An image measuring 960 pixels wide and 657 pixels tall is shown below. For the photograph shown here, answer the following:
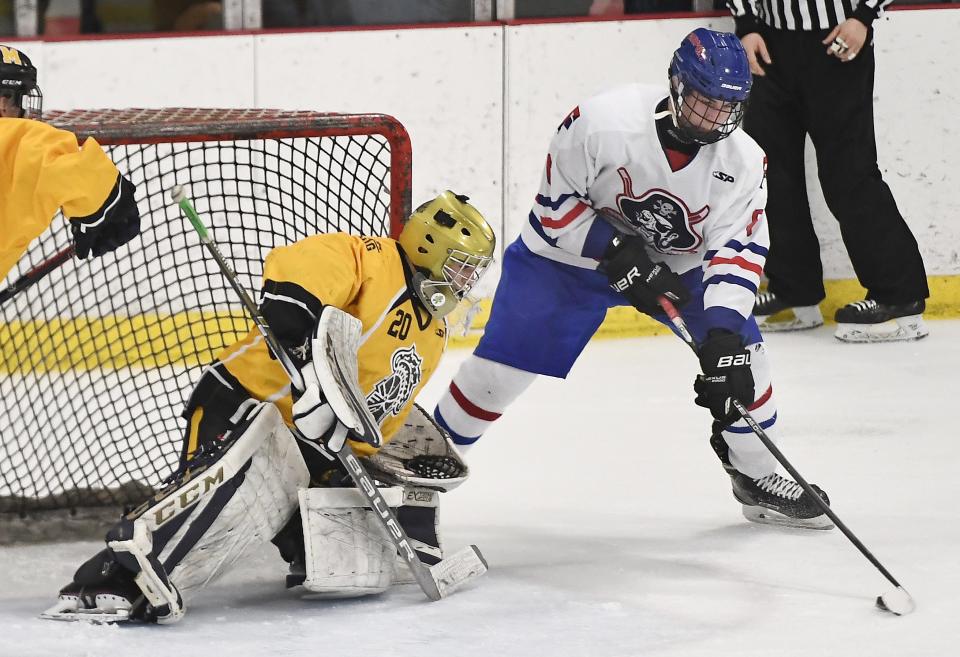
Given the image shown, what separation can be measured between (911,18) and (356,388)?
3.24 meters

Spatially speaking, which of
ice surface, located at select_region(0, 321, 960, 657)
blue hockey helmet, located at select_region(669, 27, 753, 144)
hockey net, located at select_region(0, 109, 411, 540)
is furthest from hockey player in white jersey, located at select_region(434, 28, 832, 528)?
hockey net, located at select_region(0, 109, 411, 540)

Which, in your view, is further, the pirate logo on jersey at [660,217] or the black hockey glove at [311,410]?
the pirate logo on jersey at [660,217]

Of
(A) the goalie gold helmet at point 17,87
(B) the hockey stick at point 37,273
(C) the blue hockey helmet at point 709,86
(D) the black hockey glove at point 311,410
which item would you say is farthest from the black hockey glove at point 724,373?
(A) the goalie gold helmet at point 17,87

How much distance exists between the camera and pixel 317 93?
4.85 metres

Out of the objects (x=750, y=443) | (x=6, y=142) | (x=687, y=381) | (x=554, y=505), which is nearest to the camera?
(x=6, y=142)

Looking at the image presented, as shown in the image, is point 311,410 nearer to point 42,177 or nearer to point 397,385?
point 397,385

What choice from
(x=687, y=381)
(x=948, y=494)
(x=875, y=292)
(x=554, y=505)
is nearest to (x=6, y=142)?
(x=554, y=505)

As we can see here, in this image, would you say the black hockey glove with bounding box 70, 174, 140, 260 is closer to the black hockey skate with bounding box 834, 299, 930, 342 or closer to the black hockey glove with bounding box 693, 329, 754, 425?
the black hockey glove with bounding box 693, 329, 754, 425

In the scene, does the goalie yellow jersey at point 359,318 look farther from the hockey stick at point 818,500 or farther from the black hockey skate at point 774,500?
the black hockey skate at point 774,500

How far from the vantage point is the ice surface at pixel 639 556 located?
2539mm

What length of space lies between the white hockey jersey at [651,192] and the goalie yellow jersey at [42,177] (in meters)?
0.92

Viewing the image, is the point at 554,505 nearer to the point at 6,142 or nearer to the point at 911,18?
the point at 6,142

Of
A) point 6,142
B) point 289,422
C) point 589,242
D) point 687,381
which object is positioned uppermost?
point 6,142

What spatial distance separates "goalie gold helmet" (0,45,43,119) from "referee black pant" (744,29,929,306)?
251cm
